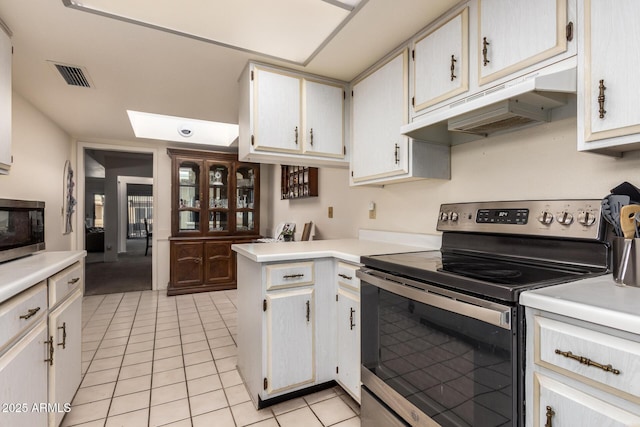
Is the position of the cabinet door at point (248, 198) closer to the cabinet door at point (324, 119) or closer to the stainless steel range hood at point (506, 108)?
the cabinet door at point (324, 119)

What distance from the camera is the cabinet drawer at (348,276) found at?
1707 millimetres

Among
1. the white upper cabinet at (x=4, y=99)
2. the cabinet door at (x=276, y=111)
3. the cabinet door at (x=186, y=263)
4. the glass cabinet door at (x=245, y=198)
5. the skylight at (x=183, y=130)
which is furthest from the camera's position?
the glass cabinet door at (x=245, y=198)

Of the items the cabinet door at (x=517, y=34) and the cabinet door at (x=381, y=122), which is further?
the cabinet door at (x=381, y=122)

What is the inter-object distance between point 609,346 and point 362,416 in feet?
3.87

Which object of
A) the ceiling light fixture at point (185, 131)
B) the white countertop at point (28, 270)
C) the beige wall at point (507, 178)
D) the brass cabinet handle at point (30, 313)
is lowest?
the brass cabinet handle at point (30, 313)

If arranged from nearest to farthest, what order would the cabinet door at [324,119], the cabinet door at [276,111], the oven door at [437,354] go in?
the oven door at [437,354] → the cabinet door at [276,111] → the cabinet door at [324,119]

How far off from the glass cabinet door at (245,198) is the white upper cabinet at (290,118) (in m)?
2.70

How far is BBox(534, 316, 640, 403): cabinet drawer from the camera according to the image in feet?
2.28

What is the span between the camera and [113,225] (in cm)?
750

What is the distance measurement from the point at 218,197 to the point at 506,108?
164 inches

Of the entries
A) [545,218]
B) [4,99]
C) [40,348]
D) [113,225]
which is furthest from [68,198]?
[545,218]

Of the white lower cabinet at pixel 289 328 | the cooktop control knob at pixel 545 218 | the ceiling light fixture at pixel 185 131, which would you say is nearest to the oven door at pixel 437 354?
the white lower cabinet at pixel 289 328

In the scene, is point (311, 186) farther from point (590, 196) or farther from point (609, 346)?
point (609, 346)

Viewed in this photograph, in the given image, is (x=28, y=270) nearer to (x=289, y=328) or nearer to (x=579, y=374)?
(x=289, y=328)
